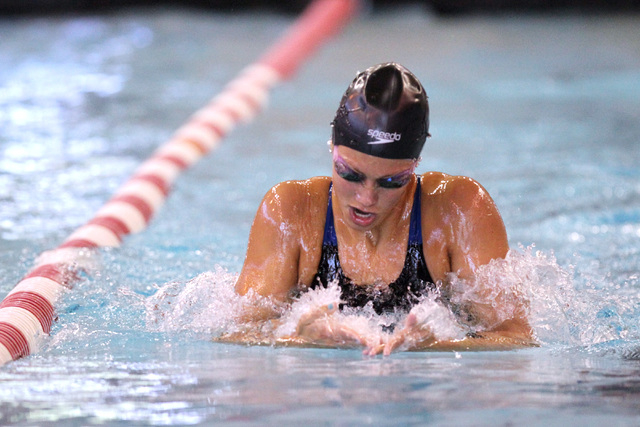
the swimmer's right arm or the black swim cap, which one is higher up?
the black swim cap

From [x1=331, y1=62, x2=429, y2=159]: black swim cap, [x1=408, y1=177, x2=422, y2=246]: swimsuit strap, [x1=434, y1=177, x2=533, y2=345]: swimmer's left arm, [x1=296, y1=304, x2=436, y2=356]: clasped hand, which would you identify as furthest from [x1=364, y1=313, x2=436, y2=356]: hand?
[x1=331, y1=62, x2=429, y2=159]: black swim cap

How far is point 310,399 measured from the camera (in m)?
1.92

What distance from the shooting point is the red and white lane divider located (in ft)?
9.02

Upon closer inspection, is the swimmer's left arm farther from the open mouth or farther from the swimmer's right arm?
the swimmer's right arm

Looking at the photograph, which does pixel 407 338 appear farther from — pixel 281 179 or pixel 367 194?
pixel 281 179

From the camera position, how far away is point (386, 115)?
7.70 ft

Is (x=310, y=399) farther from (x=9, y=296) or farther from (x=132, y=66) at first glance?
(x=132, y=66)

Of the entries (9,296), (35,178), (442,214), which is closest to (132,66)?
(35,178)

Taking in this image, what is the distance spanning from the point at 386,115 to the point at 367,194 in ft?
0.78

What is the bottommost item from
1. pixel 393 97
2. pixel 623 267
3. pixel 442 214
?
pixel 623 267

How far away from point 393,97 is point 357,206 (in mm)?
331

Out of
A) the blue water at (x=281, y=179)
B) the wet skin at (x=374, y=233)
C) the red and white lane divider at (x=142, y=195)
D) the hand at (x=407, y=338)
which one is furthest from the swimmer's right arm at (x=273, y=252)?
the red and white lane divider at (x=142, y=195)

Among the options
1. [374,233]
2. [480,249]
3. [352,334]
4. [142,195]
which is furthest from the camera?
[142,195]

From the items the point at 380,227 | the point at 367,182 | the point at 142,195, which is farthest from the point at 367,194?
the point at 142,195
